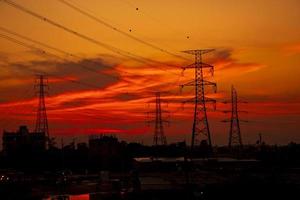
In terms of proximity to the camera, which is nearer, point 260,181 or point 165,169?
point 260,181

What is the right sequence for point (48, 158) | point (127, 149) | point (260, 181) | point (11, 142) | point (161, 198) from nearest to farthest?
point (161, 198) < point (260, 181) < point (48, 158) < point (127, 149) < point (11, 142)

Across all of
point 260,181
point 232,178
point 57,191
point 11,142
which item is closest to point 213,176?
point 232,178

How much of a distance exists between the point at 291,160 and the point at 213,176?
4738 cm

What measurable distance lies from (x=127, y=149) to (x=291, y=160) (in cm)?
5409

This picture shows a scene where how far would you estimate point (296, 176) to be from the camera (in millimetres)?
67500

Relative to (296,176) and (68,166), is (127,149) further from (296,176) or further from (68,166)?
(296,176)

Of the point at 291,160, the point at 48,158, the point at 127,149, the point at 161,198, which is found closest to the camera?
the point at 161,198

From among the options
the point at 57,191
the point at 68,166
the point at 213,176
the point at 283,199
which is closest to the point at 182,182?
the point at 213,176

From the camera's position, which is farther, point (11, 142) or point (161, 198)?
point (11, 142)

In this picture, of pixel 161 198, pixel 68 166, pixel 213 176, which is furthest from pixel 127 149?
pixel 161 198

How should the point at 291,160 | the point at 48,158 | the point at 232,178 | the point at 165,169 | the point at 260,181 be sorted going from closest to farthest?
the point at 260,181 → the point at 232,178 → the point at 165,169 → the point at 291,160 → the point at 48,158

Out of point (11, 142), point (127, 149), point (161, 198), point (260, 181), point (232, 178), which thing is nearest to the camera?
point (161, 198)

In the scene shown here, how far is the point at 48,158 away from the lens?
129 meters

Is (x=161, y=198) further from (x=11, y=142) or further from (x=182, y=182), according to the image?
(x=11, y=142)
